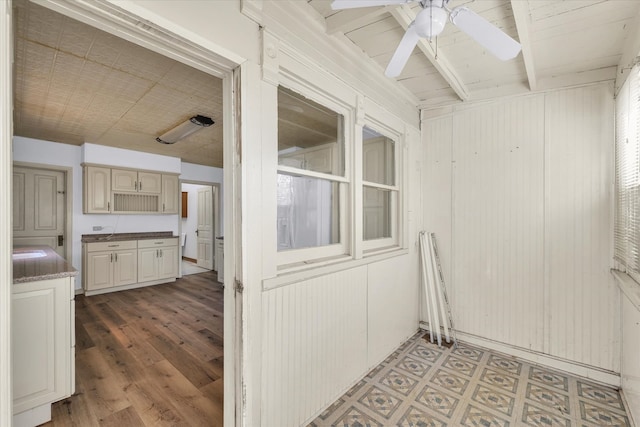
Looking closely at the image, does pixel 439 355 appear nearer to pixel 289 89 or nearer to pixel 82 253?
pixel 289 89

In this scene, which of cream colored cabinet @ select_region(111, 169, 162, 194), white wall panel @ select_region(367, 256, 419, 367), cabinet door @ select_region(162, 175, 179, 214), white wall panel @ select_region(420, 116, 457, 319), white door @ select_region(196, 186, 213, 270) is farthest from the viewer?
white door @ select_region(196, 186, 213, 270)

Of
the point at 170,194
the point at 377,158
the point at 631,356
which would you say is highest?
the point at 377,158

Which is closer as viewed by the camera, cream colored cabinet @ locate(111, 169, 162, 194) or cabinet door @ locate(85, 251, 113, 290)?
cabinet door @ locate(85, 251, 113, 290)

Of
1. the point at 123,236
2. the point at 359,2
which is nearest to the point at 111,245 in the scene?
the point at 123,236

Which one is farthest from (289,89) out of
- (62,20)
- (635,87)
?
(635,87)

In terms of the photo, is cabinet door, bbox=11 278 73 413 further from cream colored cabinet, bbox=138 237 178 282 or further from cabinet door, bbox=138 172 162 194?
cabinet door, bbox=138 172 162 194

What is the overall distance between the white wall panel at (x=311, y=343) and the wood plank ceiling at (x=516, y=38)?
5.55ft

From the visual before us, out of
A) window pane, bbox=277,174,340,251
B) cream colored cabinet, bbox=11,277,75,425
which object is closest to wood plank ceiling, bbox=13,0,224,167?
window pane, bbox=277,174,340,251

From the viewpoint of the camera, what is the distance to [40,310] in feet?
6.04

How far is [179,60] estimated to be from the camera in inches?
52.0

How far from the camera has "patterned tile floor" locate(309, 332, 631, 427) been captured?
6.17 ft

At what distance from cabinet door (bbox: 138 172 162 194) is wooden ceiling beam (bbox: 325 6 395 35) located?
481 centimetres

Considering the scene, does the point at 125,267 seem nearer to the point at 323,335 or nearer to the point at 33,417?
the point at 33,417

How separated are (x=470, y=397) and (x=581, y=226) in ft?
5.57
